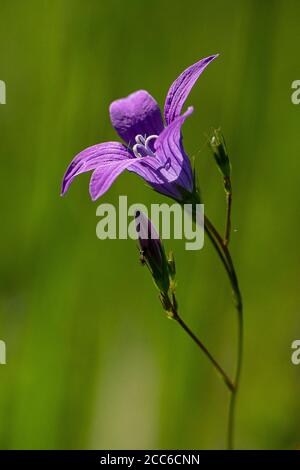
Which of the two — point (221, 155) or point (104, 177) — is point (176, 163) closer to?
point (221, 155)

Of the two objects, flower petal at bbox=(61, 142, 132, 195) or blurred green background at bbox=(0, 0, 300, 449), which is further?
blurred green background at bbox=(0, 0, 300, 449)

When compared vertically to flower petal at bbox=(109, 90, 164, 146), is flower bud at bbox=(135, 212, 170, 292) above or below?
below

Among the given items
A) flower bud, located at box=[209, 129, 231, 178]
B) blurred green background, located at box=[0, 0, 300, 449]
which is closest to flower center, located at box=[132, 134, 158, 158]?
flower bud, located at box=[209, 129, 231, 178]

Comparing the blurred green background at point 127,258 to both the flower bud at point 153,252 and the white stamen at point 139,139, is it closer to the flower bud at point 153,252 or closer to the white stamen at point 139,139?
the white stamen at point 139,139

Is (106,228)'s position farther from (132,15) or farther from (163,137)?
(163,137)

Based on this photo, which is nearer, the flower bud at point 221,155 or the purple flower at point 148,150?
the purple flower at point 148,150

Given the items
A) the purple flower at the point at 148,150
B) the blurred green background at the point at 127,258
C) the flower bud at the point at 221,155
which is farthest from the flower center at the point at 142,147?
the blurred green background at the point at 127,258

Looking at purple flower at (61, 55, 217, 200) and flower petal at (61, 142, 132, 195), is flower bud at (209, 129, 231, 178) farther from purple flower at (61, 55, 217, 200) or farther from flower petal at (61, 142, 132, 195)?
flower petal at (61, 142, 132, 195)

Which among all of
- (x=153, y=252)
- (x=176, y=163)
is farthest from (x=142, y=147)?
(x=153, y=252)
